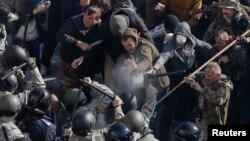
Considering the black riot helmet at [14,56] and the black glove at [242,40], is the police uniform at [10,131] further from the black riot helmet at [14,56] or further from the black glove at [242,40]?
the black glove at [242,40]

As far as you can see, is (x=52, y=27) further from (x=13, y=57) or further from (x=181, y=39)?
(x=181, y=39)

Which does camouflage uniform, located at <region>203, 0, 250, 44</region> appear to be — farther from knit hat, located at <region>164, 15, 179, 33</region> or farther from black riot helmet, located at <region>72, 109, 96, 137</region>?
black riot helmet, located at <region>72, 109, 96, 137</region>

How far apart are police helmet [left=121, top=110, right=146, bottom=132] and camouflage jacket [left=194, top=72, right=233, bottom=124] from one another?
4.67 feet

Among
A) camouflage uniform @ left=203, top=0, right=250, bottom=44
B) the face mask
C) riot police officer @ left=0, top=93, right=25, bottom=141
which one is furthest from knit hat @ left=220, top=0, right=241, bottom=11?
riot police officer @ left=0, top=93, right=25, bottom=141

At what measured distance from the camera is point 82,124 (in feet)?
37.8

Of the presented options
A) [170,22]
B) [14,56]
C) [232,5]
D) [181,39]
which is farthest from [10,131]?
[232,5]

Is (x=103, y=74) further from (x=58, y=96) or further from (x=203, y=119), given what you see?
(x=203, y=119)

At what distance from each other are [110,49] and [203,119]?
179 cm

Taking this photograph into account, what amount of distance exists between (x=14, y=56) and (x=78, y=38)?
4.10 ft

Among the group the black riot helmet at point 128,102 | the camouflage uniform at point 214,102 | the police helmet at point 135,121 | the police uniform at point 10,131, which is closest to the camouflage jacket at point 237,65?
the camouflage uniform at point 214,102

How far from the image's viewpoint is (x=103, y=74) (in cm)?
1423

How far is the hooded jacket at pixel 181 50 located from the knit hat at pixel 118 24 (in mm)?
742

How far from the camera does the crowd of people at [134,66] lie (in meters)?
12.6

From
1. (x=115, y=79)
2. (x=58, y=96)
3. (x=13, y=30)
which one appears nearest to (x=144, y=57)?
(x=115, y=79)
